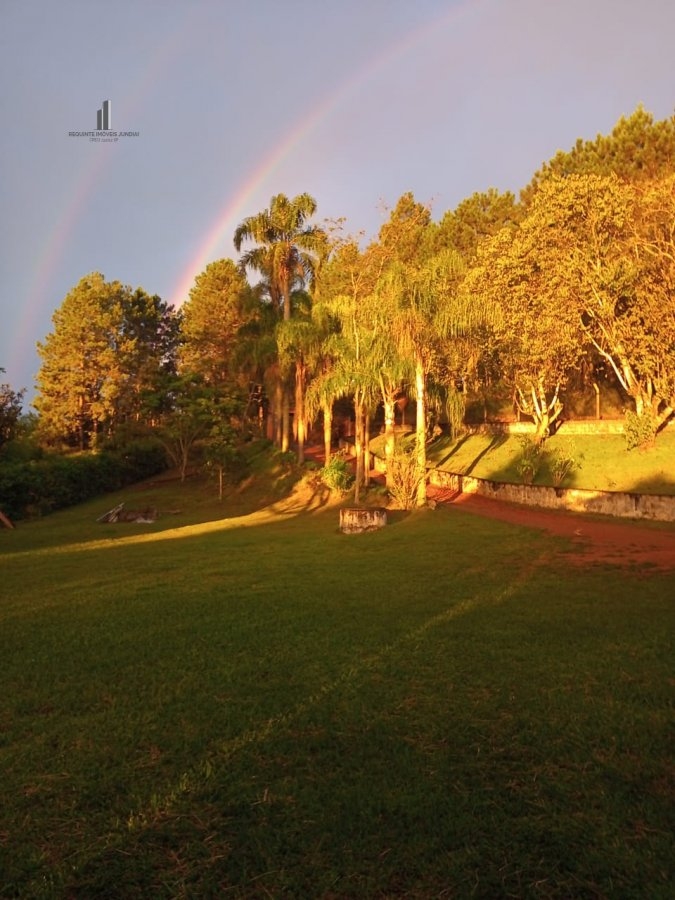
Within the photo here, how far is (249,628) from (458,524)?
36.1ft

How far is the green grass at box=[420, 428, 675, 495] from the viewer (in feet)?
69.7

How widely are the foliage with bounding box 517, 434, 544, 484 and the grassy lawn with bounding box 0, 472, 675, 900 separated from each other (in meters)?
15.5

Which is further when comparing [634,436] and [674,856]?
[634,436]

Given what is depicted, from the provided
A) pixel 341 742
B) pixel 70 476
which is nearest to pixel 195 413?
pixel 70 476

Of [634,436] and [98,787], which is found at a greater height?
[634,436]

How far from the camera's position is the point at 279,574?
1103 cm

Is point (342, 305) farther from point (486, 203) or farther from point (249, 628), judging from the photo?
point (486, 203)

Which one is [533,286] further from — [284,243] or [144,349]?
[144,349]

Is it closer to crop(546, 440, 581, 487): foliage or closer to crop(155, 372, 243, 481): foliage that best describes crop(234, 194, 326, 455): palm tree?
crop(155, 372, 243, 481): foliage

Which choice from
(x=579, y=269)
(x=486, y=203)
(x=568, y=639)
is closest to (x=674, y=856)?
(x=568, y=639)

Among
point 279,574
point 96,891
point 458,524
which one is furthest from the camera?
point 458,524

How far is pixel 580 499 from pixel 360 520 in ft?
26.6

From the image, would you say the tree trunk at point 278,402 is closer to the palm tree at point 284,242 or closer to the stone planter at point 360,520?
the palm tree at point 284,242

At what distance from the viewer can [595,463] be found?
2386 centimetres
